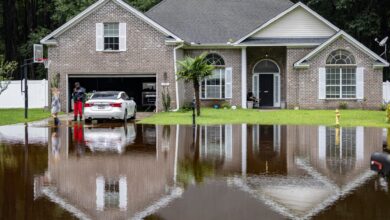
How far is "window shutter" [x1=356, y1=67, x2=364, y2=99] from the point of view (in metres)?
36.5

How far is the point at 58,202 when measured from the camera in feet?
31.2

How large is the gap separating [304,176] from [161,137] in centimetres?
891

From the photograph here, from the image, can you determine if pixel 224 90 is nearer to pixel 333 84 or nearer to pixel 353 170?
pixel 333 84

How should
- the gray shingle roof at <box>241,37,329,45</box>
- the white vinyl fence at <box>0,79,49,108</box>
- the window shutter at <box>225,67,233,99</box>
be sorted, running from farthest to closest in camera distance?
the white vinyl fence at <box>0,79,49,108</box> → the window shutter at <box>225,67,233,99</box> → the gray shingle roof at <box>241,37,329,45</box>

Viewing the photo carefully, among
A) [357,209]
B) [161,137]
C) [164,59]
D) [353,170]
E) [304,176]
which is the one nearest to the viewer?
[357,209]

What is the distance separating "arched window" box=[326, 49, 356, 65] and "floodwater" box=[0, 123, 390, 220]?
16255 millimetres

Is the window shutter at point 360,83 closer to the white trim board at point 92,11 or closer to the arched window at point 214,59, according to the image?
the arched window at point 214,59

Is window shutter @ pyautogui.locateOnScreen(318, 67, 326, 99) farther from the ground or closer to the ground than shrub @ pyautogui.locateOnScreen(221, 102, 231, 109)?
farther from the ground

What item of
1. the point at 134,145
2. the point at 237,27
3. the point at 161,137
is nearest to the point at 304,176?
the point at 134,145

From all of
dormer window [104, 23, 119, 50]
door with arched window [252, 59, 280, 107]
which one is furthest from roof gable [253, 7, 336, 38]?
dormer window [104, 23, 119, 50]

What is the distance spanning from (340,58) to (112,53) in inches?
491

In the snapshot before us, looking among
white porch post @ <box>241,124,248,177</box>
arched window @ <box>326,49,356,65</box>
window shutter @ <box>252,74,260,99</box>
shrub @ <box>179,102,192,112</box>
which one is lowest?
white porch post @ <box>241,124,248,177</box>

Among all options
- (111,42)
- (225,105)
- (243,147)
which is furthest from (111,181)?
(225,105)

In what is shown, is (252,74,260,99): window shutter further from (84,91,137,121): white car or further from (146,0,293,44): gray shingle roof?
(84,91,137,121): white car
